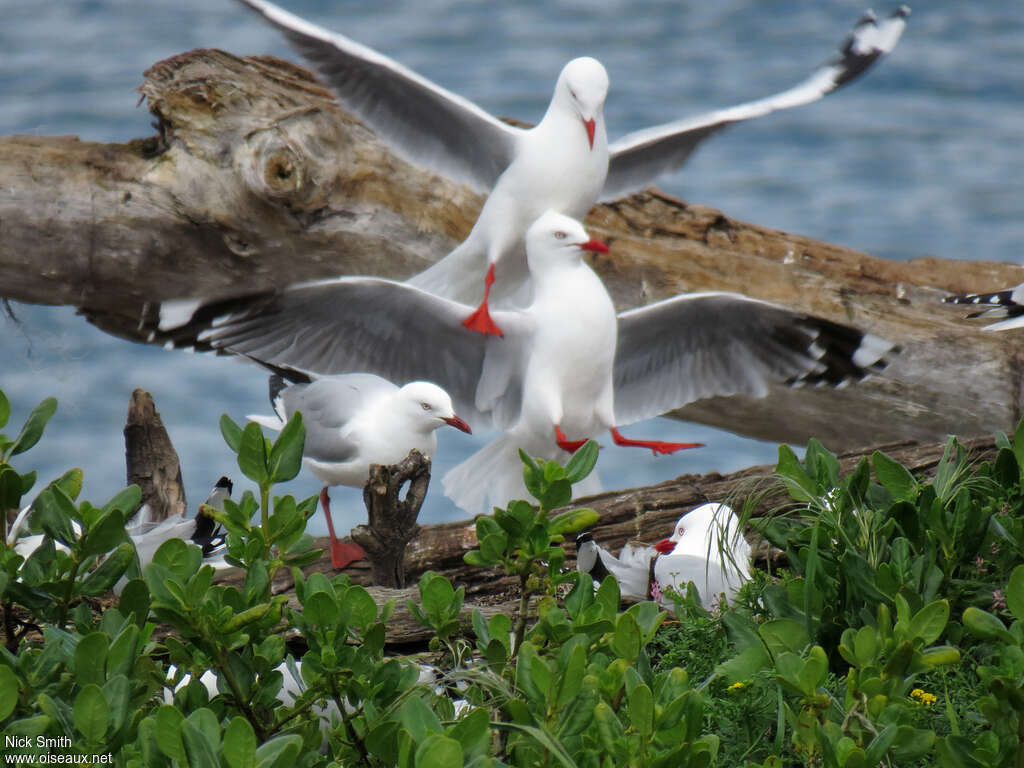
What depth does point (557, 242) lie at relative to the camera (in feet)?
9.37

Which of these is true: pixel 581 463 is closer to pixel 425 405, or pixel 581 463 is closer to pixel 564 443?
pixel 425 405

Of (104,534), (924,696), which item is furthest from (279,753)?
(924,696)

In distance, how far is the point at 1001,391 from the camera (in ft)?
10.3

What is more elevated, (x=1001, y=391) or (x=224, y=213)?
(x=224, y=213)

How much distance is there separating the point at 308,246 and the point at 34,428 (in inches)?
85.4

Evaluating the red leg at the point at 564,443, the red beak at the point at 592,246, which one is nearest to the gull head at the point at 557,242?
the red beak at the point at 592,246

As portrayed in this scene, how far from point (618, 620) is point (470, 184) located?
7.73 feet

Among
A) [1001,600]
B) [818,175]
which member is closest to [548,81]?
[818,175]

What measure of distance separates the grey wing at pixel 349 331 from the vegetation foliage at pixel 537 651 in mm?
1483

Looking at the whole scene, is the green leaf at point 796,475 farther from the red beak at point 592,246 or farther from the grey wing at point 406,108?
the grey wing at point 406,108

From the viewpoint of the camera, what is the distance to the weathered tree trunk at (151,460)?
2402mm

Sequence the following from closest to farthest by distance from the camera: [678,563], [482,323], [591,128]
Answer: [678,563], [482,323], [591,128]

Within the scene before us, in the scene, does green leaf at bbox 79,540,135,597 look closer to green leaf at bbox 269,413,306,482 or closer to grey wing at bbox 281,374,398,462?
green leaf at bbox 269,413,306,482

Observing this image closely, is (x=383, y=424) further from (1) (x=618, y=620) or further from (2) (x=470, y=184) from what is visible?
(1) (x=618, y=620)
